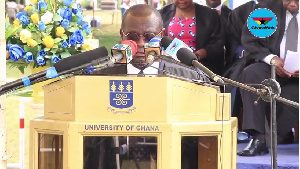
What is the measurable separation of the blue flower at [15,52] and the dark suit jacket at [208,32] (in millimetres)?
1624

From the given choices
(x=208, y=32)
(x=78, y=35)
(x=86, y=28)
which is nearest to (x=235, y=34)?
(x=208, y=32)

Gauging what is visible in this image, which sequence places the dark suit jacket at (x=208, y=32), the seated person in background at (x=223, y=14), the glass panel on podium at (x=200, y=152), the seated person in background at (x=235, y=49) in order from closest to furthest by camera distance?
1. the glass panel on podium at (x=200, y=152)
2. the seated person in background at (x=235, y=49)
3. the dark suit jacket at (x=208, y=32)
4. the seated person in background at (x=223, y=14)

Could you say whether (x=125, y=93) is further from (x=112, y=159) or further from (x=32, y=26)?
(x=32, y=26)

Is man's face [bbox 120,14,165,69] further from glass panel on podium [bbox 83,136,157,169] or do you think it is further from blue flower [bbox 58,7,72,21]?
blue flower [bbox 58,7,72,21]

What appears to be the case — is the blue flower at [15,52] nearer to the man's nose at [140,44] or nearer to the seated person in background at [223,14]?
the man's nose at [140,44]

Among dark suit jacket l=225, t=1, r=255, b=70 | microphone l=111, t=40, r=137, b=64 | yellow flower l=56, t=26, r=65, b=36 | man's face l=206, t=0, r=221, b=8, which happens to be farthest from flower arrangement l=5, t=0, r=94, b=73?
microphone l=111, t=40, r=137, b=64

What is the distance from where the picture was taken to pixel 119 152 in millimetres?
2846

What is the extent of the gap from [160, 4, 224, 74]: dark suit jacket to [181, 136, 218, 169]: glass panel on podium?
334 centimetres

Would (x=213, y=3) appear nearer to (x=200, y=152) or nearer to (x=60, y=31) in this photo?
(x=60, y=31)

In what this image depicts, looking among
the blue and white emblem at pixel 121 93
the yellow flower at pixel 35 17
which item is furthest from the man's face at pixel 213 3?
the blue and white emblem at pixel 121 93

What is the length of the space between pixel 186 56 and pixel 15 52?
7.33 feet

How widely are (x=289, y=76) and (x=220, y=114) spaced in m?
2.89

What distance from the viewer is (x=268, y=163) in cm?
518
